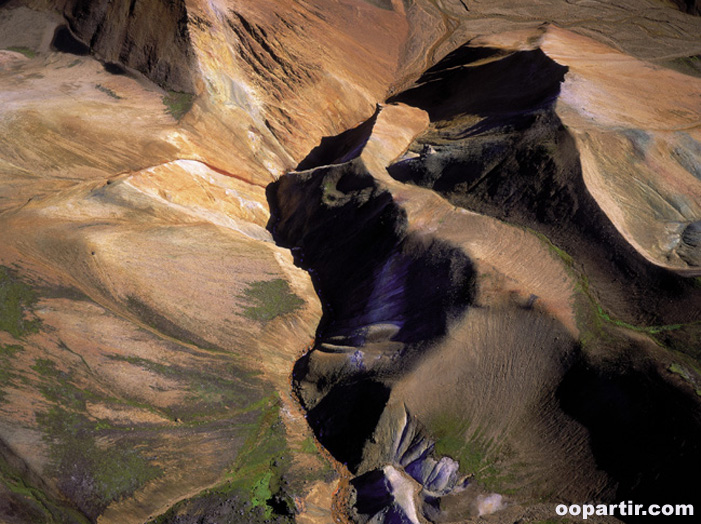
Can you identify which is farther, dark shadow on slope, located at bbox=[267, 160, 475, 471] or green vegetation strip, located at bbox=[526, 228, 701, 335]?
dark shadow on slope, located at bbox=[267, 160, 475, 471]

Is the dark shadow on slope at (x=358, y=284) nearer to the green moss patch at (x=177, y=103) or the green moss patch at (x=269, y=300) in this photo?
the green moss patch at (x=269, y=300)

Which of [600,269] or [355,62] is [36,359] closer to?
[600,269]

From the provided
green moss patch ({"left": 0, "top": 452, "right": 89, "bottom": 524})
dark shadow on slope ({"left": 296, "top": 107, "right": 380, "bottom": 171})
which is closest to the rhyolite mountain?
green moss patch ({"left": 0, "top": 452, "right": 89, "bottom": 524})

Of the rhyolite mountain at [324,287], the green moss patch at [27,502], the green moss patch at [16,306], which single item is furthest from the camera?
the green moss patch at [16,306]

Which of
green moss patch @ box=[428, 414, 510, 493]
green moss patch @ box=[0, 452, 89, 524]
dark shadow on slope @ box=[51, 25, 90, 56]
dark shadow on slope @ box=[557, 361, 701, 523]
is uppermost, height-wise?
dark shadow on slope @ box=[557, 361, 701, 523]

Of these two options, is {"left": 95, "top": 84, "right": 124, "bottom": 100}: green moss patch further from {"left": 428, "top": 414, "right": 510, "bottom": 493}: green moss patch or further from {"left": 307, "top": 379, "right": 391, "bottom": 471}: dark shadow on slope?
{"left": 428, "top": 414, "right": 510, "bottom": 493}: green moss patch

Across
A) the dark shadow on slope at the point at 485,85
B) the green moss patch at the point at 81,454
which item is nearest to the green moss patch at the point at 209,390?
the green moss patch at the point at 81,454

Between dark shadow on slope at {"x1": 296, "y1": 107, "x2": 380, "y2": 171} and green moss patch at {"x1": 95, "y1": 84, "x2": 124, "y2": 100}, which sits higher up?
dark shadow on slope at {"x1": 296, "y1": 107, "x2": 380, "y2": 171}

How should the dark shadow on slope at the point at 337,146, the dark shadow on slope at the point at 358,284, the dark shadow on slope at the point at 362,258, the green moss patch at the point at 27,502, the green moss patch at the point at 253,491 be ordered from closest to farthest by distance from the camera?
the green moss patch at the point at 27,502, the green moss patch at the point at 253,491, the dark shadow on slope at the point at 358,284, the dark shadow on slope at the point at 362,258, the dark shadow on slope at the point at 337,146
